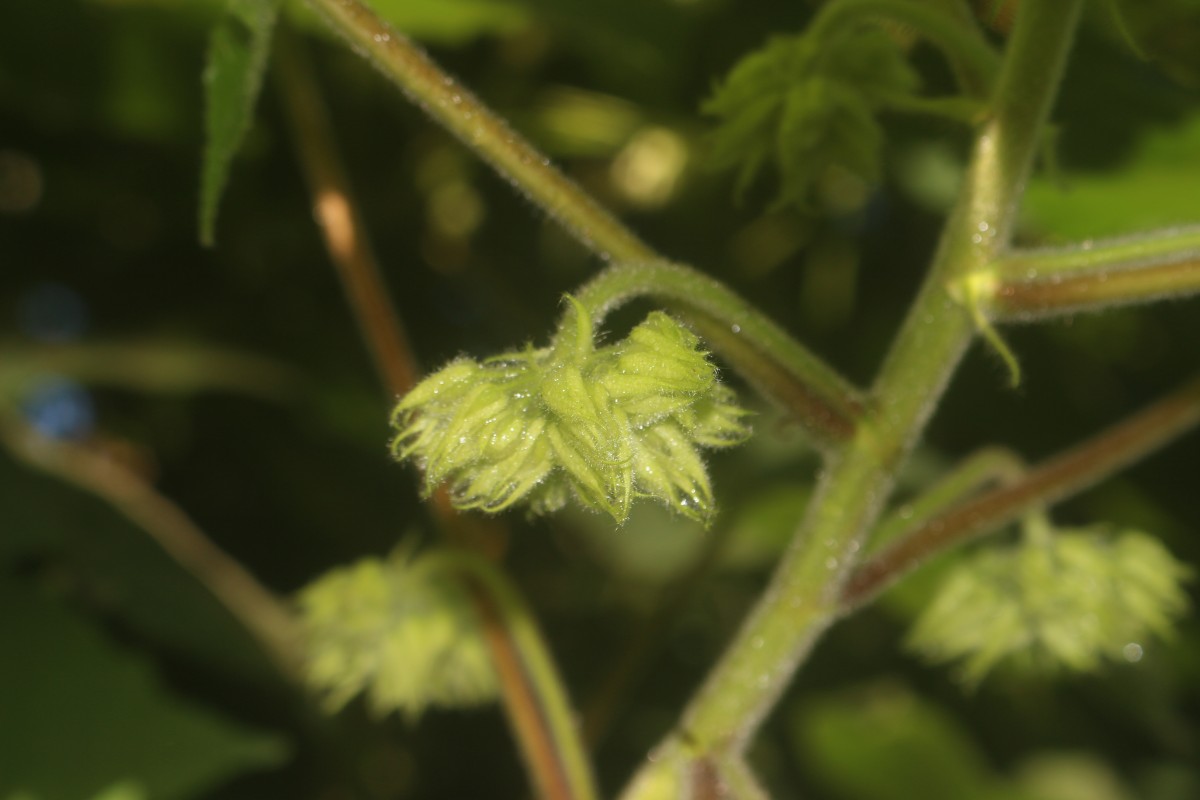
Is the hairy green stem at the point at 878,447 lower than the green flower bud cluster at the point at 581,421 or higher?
lower

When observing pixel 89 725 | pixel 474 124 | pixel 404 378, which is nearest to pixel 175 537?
pixel 89 725

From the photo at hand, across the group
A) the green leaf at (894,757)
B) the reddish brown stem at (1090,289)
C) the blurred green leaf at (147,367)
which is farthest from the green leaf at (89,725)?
the reddish brown stem at (1090,289)

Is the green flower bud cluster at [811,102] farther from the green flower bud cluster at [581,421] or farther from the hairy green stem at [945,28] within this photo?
the green flower bud cluster at [581,421]

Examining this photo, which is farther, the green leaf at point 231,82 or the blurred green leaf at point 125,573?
the blurred green leaf at point 125,573

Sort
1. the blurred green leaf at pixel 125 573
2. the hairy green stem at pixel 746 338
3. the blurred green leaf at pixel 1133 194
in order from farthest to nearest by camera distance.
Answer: the blurred green leaf at pixel 125 573 < the blurred green leaf at pixel 1133 194 < the hairy green stem at pixel 746 338

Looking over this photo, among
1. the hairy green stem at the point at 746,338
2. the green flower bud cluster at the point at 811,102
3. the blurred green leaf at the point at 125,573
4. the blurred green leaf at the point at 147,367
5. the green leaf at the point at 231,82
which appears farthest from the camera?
the blurred green leaf at the point at 147,367

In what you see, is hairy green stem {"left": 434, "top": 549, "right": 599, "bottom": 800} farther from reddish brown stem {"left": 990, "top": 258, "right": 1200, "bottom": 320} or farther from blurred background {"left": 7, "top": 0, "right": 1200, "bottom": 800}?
reddish brown stem {"left": 990, "top": 258, "right": 1200, "bottom": 320}

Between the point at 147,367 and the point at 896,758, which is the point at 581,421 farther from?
the point at 147,367

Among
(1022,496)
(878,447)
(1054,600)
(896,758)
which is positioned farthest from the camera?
(896,758)
